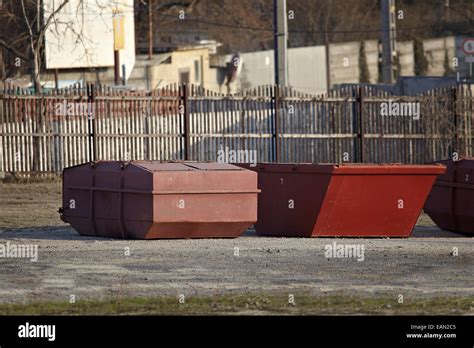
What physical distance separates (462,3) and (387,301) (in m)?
70.3

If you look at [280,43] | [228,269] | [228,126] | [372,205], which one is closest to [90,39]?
[280,43]

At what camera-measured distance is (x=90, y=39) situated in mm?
51969

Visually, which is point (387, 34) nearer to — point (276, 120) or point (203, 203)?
point (276, 120)

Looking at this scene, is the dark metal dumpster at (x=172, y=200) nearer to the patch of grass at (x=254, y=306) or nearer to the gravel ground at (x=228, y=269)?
the gravel ground at (x=228, y=269)

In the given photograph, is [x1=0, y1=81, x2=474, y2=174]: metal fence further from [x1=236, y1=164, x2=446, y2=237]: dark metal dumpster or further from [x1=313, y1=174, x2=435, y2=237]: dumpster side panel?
[x1=313, y1=174, x2=435, y2=237]: dumpster side panel

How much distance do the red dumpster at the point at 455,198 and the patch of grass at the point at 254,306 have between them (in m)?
7.91

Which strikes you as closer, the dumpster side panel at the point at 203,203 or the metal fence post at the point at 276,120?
the dumpster side panel at the point at 203,203

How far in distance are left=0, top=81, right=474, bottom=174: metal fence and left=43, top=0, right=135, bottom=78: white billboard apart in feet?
60.7

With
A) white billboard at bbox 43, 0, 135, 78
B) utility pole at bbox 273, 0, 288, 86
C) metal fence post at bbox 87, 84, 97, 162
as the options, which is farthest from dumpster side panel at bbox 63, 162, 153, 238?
white billboard at bbox 43, 0, 135, 78

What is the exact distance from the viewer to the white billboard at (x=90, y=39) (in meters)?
49.9

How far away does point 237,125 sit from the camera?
30.9 metres

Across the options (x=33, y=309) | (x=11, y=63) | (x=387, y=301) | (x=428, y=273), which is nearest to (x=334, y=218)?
(x=428, y=273)

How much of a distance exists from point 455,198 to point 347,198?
8.57 feet

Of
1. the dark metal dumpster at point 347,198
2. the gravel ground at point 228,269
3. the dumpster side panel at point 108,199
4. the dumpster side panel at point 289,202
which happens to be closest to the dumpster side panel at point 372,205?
the dark metal dumpster at point 347,198
